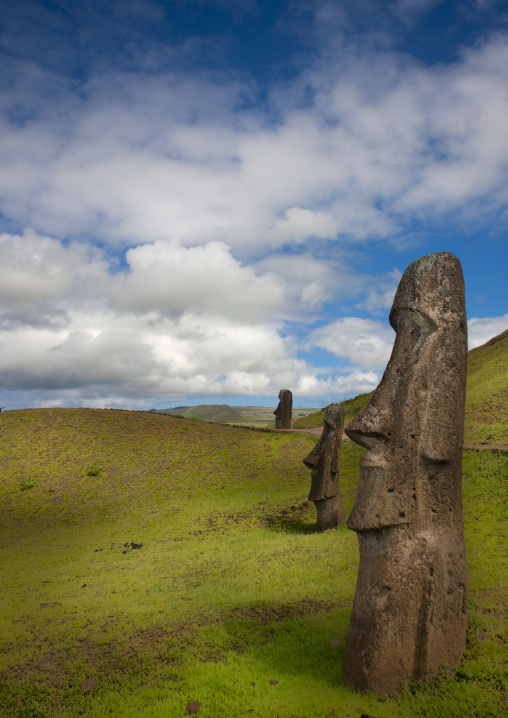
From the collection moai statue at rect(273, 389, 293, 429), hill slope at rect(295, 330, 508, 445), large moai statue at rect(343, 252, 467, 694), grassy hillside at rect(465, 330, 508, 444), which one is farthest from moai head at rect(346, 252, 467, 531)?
moai statue at rect(273, 389, 293, 429)

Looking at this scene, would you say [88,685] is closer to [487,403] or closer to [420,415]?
[420,415]

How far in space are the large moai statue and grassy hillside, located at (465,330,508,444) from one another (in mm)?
14608

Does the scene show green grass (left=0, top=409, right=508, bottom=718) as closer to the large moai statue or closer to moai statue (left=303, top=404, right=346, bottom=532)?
the large moai statue

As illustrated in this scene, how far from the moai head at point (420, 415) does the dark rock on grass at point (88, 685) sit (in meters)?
4.50

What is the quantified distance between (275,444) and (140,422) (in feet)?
34.7

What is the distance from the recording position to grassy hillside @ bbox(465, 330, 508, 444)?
20.5 meters

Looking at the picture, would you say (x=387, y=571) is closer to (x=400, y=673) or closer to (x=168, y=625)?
(x=400, y=673)

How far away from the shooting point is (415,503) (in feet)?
19.6

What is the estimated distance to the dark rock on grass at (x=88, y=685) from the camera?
259 inches

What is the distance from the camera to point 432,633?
225 inches

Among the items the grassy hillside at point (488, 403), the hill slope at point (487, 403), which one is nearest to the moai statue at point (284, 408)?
the hill slope at point (487, 403)

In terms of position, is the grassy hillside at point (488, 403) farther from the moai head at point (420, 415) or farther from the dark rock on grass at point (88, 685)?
the dark rock on grass at point (88, 685)

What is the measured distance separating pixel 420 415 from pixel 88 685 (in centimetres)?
624

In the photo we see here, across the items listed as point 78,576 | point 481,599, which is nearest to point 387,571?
point 481,599
